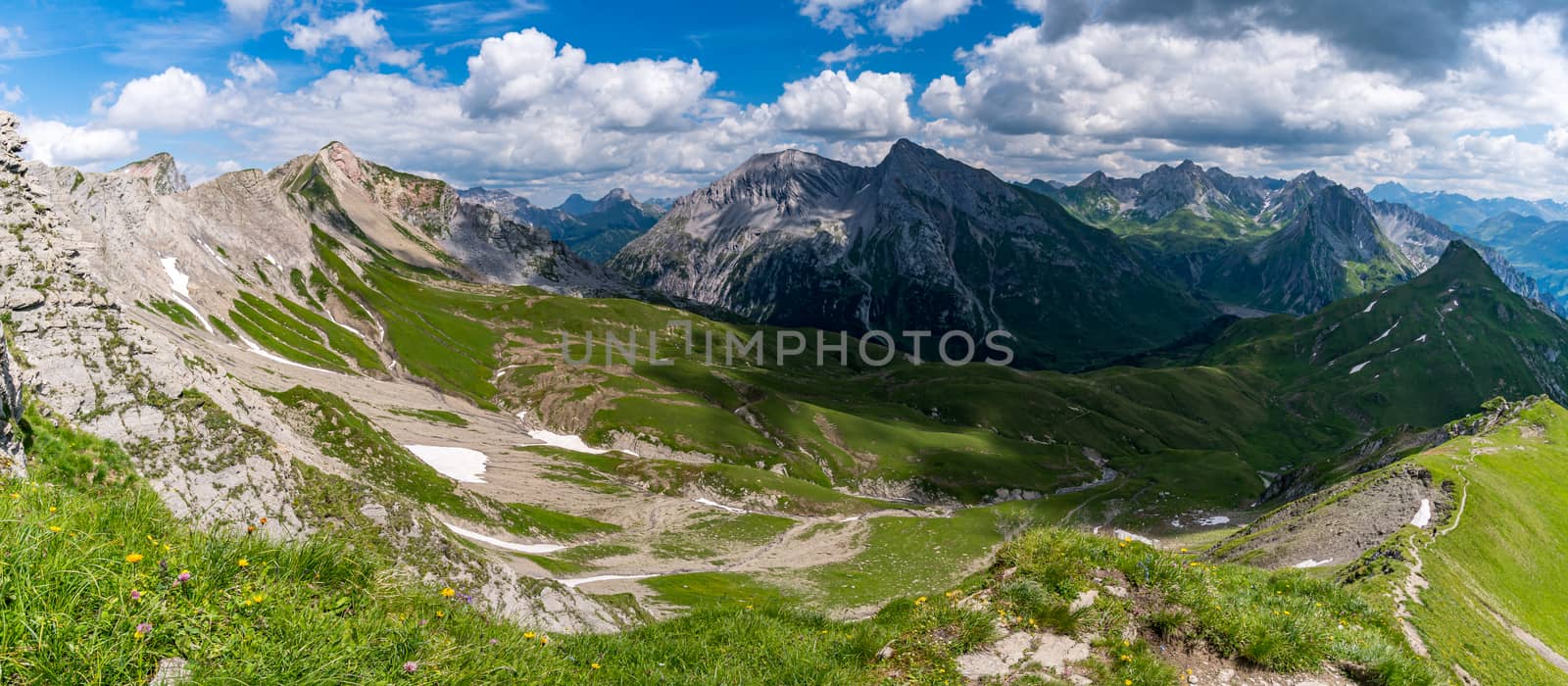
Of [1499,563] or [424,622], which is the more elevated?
[424,622]

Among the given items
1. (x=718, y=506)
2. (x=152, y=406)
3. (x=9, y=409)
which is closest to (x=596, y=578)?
(x=152, y=406)

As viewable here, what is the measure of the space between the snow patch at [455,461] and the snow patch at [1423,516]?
106370mm

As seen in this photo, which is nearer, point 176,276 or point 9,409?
point 9,409

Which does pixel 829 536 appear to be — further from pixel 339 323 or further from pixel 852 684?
pixel 339 323

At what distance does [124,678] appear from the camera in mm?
5242

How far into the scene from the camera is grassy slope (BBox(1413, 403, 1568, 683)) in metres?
30.5

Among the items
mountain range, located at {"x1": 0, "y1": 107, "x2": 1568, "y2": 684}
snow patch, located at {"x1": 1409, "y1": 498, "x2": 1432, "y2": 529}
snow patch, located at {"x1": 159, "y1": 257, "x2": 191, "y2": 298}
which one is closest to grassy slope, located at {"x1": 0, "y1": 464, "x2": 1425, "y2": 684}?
mountain range, located at {"x1": 0, "y1": 107, "x2": 1568, "y2": 684}

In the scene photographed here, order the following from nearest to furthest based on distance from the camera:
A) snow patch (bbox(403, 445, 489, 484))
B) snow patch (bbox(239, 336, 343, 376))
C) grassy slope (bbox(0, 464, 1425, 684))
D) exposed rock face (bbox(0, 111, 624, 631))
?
grassy slope (bbox(0, 464, 1425, 684))
exposed rock face (bbox(0, 111, 624, 631))
snow patch (bbox(403, 445, 489, 484))
snow patch (bbox(239, 336, 343, 376))

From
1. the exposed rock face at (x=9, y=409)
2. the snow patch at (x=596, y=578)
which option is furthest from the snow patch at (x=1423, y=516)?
the exposed rock face at (x=9, y=409)

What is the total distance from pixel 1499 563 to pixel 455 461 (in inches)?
4736

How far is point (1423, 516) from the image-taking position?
52.2m

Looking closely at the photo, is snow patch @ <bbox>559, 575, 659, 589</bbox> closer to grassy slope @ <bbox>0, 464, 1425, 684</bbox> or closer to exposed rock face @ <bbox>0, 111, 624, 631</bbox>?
exposed rock face @ <bbox>0, 111, 624, 631</bbox>

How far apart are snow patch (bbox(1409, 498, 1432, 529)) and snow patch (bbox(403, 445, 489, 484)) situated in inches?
4188

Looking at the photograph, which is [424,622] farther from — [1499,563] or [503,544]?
[503,544]
